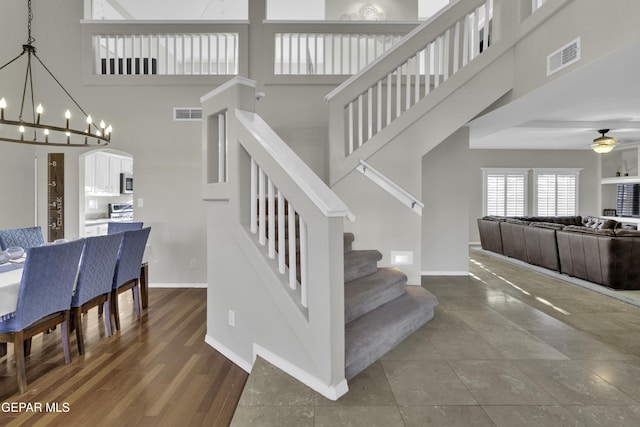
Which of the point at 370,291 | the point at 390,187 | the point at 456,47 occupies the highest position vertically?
the point at 456,47

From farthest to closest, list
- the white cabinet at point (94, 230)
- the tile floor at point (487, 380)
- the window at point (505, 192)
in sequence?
the window at point (505, 192), the white cabinet at point (94, 230), the tile floor at point (487, 380)

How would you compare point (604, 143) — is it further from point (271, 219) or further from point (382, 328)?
point (271, 219)

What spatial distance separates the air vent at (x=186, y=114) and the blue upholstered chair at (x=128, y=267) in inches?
82.7

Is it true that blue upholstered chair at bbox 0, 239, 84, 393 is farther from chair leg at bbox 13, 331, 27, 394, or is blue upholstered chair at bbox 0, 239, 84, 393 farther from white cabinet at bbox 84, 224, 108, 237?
white cabinet at bbox 84, 224, 108, 237

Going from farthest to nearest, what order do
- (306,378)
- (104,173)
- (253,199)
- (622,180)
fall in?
(622,180)
(104,173)
(253,199)
(306,378)

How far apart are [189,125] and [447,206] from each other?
4.20m

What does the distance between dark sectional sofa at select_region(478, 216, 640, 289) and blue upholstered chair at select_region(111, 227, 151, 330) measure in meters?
5.79

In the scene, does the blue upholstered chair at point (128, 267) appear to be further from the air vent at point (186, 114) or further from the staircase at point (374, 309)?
the staircase at point (374, 309)

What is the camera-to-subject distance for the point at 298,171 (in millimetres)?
2045

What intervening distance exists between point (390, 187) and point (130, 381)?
3.03m

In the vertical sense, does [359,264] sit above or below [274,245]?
below

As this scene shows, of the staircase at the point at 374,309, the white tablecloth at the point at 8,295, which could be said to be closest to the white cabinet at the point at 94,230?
the white tablecloth at the point at 8,295

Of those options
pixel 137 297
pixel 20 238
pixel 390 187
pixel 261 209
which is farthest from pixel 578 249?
pixel 20 238

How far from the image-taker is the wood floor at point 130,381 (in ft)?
6.47
